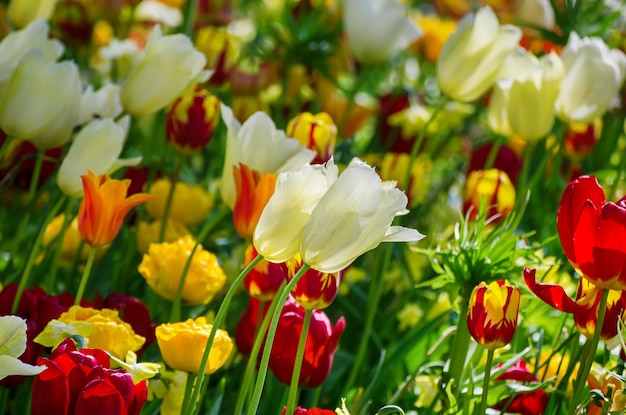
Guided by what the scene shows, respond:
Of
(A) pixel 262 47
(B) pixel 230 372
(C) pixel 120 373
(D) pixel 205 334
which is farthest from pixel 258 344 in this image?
(A) pixel 262 47

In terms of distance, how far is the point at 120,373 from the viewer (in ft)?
2.10

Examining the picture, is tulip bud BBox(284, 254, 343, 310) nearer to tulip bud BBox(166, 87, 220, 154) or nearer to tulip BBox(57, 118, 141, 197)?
tulip BBox(57, 118, 141, 197)

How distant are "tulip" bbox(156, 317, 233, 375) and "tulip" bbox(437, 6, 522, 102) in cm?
48

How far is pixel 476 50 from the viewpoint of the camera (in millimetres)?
1102

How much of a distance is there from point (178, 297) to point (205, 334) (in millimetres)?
185

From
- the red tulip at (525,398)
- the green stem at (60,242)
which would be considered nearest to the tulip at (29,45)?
the green stem at (60,242)

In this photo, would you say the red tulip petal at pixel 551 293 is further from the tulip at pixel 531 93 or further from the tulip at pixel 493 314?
the tulip at pixel 531 93

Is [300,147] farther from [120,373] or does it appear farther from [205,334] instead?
[120,373]

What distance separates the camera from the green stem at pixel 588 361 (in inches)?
28.7

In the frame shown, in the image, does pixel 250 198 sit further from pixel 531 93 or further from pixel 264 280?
pixel 531 93

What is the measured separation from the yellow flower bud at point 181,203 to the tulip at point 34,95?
0.24 m

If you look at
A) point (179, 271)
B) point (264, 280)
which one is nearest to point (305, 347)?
point (264, 280)

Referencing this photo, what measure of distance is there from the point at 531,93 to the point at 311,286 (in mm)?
463

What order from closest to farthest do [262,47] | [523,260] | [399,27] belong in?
[523,260]
[399,27]
[262,47]
